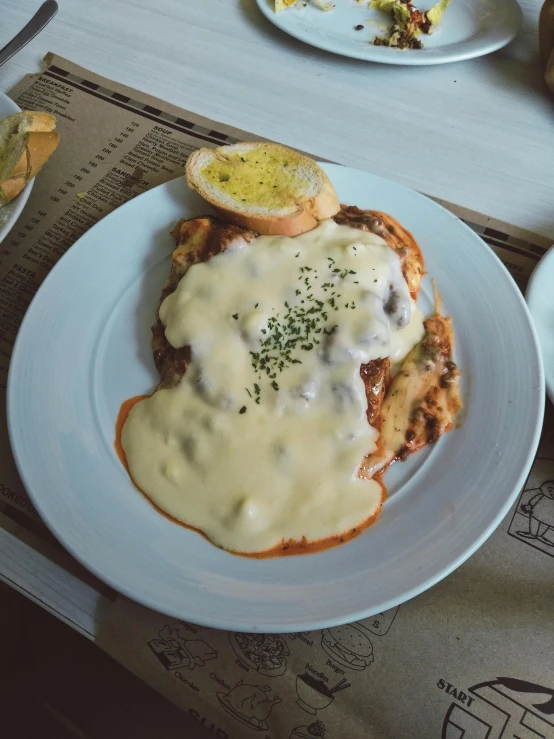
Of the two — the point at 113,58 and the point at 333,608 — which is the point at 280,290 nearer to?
the point at 333,608

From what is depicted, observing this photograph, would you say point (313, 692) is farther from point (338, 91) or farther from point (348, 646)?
point (338, 91)

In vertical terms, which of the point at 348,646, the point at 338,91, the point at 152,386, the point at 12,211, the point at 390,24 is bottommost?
the point at 348,646

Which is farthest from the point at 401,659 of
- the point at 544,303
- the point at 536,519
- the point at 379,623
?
the point at 544,303

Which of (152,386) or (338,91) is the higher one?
(338,91)

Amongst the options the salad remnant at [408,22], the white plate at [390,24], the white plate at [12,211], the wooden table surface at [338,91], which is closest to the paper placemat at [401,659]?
the white plate at [12,211]

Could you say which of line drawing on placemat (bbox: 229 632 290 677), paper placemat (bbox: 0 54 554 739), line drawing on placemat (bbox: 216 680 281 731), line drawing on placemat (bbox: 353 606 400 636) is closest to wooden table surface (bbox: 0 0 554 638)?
paper placemat (bbox: 0 54 554 739)

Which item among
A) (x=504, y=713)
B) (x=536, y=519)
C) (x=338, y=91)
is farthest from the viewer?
(x=338, y=91)
